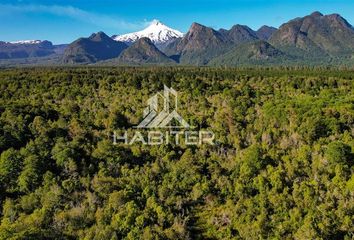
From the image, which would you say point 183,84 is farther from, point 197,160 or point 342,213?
point 342,213

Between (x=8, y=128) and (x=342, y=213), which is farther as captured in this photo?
(x=8, y=128)

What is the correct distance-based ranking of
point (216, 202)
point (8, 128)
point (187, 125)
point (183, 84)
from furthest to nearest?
1. point (183, 84)
2. point (187, 125)
3. point (8, 128)
4. point (216, 202)

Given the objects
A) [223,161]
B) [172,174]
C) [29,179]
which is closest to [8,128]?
[29,179]

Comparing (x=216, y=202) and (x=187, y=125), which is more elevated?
(x=187, y=125)
